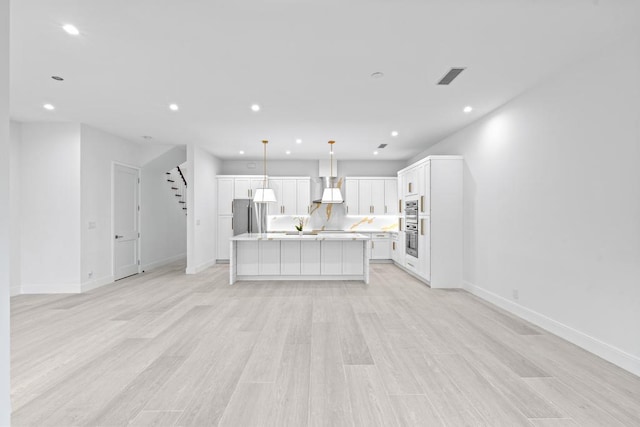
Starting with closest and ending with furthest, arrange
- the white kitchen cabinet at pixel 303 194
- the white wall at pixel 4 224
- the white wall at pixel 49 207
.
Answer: the white wall at pixel 4 224
the white wall at pixel 49 207
the white kitchen cabinet at pixel 303 194

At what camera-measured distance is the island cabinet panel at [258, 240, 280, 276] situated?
6152 mm

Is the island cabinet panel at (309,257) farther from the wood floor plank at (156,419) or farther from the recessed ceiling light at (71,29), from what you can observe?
the recessed ceiling light at (71,29)

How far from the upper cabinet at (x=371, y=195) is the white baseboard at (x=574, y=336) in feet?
13.4

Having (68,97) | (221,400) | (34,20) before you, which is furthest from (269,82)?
(221,400)

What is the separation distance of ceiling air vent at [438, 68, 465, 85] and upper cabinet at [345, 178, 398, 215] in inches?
191

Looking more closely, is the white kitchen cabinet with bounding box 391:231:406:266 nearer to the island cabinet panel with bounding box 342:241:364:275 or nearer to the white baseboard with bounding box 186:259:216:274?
the island cabinet panel with bounding box 342:241:364:275

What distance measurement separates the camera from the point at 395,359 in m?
2.79

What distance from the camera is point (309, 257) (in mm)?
6148

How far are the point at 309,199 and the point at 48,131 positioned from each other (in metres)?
5.32

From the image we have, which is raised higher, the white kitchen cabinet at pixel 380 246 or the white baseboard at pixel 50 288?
the white kitchen cabinet at pixel 380 246

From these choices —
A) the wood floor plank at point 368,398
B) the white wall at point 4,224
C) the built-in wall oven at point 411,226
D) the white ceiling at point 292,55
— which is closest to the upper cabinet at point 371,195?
the built-in wall oven at point 411,226

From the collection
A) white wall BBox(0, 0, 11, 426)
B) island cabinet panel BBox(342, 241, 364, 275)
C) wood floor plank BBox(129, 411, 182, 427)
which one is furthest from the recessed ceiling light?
island cabinet panel BBox(342, 241, 364, 275)

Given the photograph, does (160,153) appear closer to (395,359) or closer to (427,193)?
(427,193)

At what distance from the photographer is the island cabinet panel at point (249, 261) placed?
616cm
